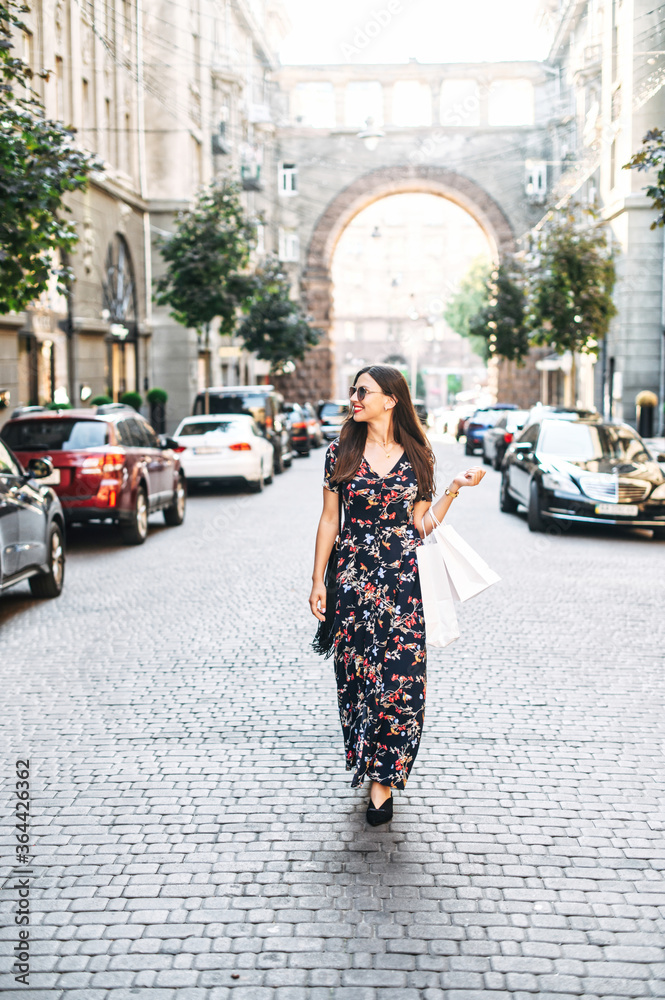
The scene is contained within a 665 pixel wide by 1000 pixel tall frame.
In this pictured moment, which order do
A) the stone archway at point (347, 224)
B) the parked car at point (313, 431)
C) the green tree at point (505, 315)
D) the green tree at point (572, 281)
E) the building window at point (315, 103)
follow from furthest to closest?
the building window at point (315, 103), the stone archway at point (347, 224), the green tree at point (505, 315), the parked car at point (313, 431), the green tree at point (572, 281)

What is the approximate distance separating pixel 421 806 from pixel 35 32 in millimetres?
23623

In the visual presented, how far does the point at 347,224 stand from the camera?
187 ft

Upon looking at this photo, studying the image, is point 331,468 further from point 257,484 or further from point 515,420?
point 515,420

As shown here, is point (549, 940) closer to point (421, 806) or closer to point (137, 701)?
point (421, 806)

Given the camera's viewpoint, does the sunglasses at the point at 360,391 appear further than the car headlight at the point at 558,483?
No

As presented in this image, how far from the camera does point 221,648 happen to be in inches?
331

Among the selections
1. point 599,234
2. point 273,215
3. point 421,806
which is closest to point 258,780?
point 421,806

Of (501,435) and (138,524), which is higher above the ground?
(501,435)

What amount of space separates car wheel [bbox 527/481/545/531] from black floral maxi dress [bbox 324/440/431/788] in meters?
11.0

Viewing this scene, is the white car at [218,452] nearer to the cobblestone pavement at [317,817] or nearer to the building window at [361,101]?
the cobblestone pavement at [317,817]

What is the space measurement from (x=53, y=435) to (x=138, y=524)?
4.92ft

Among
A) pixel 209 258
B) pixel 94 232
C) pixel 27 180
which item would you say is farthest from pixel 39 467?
pixel 209 258

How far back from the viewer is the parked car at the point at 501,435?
27312 millimetres

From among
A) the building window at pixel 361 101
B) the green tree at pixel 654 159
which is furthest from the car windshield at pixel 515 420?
the building window at pixel 361 101
